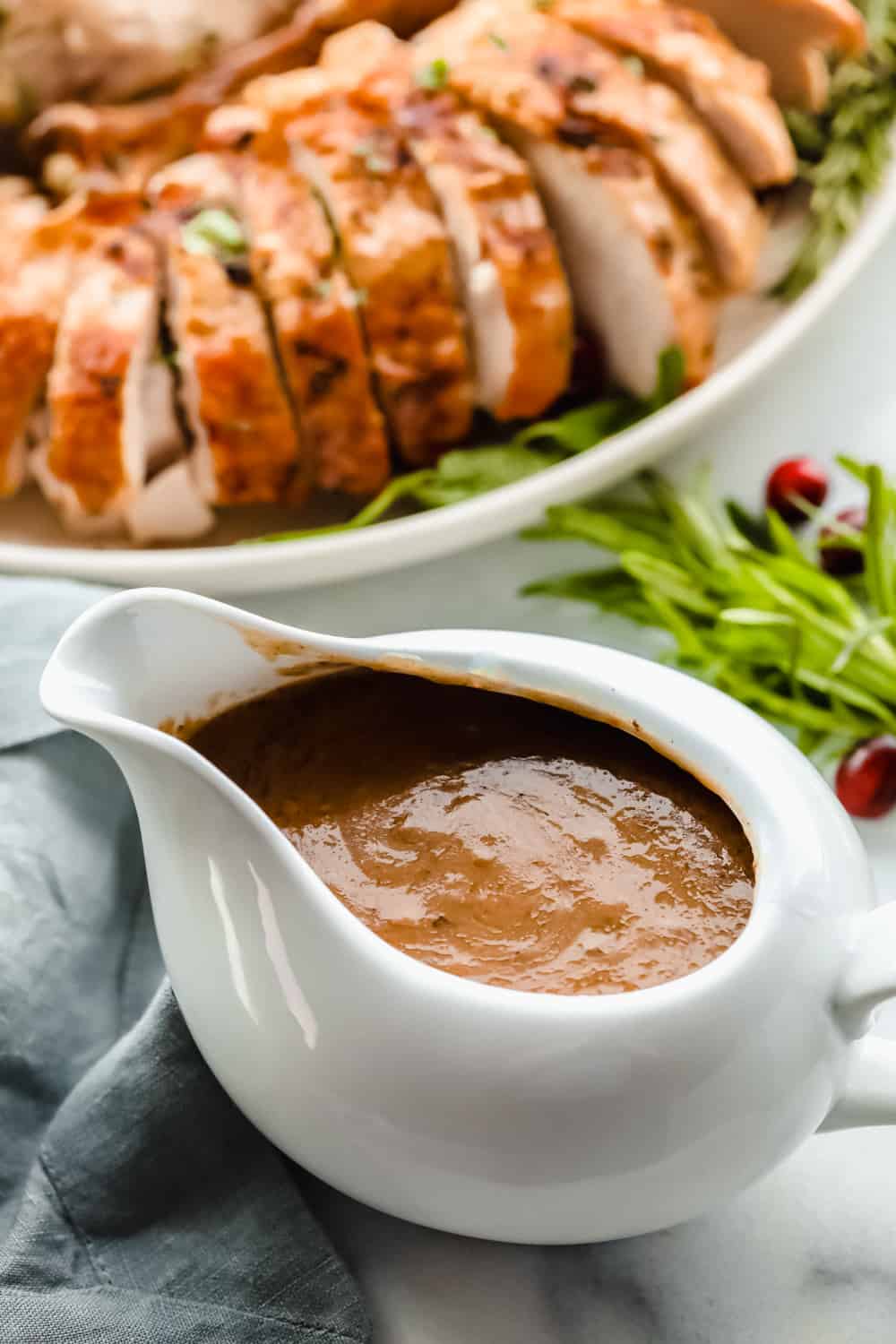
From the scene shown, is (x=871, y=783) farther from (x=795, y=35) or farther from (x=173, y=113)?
(x=173, y=113)

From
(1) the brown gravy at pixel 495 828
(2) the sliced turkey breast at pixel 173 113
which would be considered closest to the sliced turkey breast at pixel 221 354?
(2) the sliced turkey breast at pixel 173 113

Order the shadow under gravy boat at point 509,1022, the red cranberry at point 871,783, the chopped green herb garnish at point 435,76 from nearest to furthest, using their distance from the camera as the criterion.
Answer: the shadow under gravy boat at point 509,1022 < the red cranberry at point 871,783 < the chopped green herb garnish at point 435,76

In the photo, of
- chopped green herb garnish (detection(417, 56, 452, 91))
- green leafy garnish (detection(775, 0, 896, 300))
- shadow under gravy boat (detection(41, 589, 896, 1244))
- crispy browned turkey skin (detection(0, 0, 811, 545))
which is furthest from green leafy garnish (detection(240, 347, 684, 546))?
shadow under gravy boat (detection(41, 589, 896, 1244))

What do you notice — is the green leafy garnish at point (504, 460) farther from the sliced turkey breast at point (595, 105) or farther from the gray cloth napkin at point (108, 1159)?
the gray cloth napkin at point (108, 1159)

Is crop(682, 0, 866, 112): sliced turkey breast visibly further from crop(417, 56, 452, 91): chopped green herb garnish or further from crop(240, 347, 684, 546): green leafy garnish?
crop(240, 347, 684, 546): green leafy garnish

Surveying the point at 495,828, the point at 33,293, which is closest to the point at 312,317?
the point at 33,293
